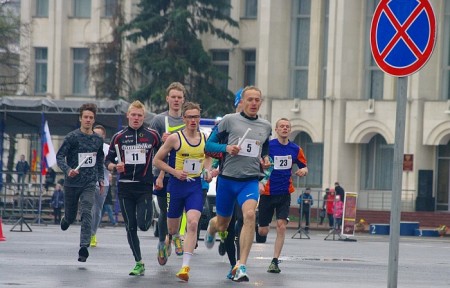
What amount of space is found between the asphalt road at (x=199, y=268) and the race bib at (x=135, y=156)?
4.11 ft

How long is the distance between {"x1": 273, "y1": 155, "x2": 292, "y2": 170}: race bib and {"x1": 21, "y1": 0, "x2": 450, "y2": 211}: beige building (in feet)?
132

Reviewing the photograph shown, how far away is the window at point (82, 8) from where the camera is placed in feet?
241

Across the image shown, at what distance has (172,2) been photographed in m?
65.1

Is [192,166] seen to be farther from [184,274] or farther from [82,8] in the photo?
[82,8]

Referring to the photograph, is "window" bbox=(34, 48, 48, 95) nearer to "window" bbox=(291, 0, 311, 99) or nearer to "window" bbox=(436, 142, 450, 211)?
"window" bbox=(291, 0, 311, 99)

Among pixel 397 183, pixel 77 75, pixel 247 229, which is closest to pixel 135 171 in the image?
pixel 247 229

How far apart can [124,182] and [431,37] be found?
18.4 ft

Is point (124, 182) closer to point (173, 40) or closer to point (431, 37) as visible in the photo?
point (431, 37)

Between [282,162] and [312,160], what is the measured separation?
46.9m

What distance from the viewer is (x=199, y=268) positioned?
1806cm

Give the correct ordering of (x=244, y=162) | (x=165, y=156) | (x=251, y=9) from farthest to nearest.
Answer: (x=251, y=9)
(x=165, y=156)
(x=244, y=162)

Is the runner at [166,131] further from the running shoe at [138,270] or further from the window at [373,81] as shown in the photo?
the window at [373,81]

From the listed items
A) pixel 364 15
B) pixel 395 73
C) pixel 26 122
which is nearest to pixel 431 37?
pixel 395 73

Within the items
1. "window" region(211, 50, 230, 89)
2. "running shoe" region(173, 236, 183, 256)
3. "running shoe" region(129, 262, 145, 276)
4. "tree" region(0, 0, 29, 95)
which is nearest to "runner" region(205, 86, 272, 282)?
"running shoe" region(129, 262, 145, 276)
